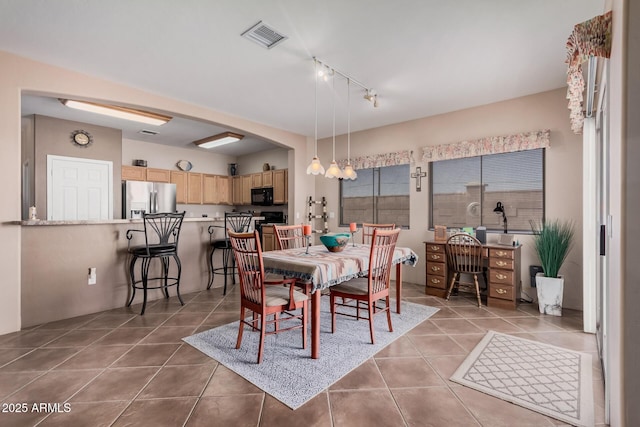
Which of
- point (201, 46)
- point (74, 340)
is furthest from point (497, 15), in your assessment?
point (74, 340)

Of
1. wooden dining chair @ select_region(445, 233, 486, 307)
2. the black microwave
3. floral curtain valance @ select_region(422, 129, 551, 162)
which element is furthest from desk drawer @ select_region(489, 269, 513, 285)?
the black microwave

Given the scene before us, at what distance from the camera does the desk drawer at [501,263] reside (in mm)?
3496

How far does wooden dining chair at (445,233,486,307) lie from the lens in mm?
3707

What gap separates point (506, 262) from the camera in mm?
3518

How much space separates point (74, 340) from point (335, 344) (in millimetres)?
2343

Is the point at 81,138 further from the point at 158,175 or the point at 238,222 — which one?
the point at 238,222

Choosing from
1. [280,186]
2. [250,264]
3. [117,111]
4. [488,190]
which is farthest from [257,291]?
[280,186]

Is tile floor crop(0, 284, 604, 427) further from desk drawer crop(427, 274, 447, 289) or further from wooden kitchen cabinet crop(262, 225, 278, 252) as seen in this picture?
wooden kitchen cabinet crop(262, 225, 278, 252)

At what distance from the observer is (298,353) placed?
2.42 metres

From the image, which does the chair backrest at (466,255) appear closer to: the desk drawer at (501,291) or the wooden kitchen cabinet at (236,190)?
the desk drawer at (501,291)

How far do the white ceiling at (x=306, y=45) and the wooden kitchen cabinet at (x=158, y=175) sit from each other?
2384 millimetres

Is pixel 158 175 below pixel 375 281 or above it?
above

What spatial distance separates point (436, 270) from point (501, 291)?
2.64 feet

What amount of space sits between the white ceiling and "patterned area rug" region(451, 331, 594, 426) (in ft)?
8.61
